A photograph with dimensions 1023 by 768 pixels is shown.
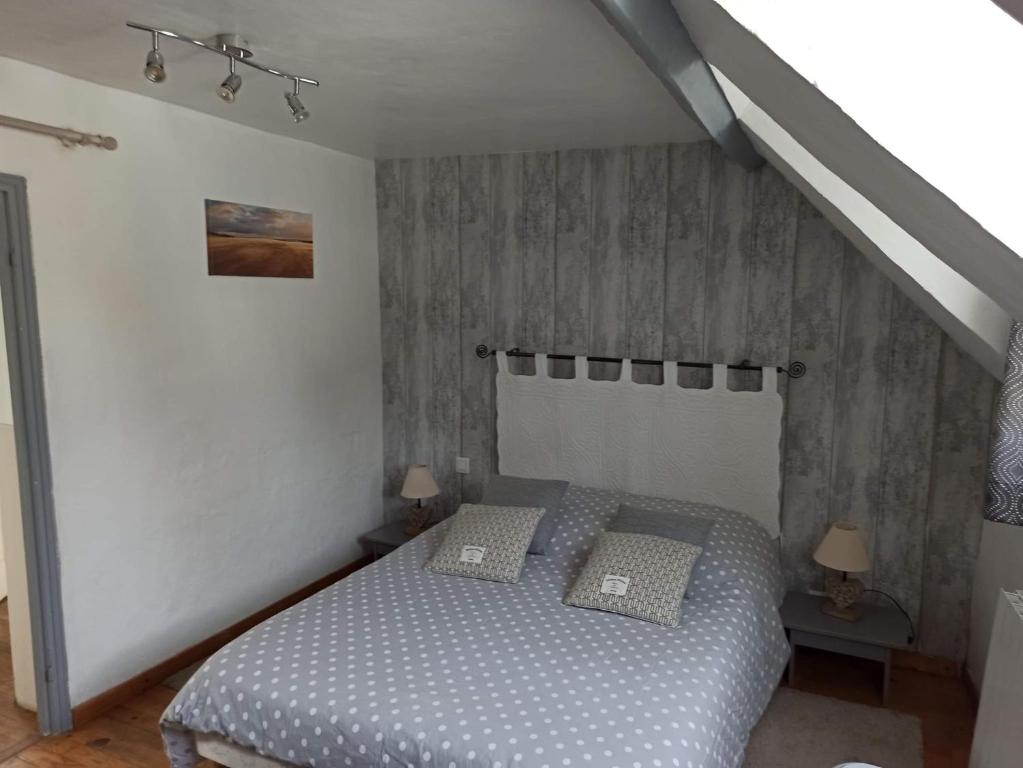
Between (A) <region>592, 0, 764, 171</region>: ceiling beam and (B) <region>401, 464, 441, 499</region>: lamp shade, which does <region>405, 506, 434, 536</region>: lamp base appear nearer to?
(B) <region>401, 464, 441, 499</region>: lamp shade

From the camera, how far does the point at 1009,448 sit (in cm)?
179

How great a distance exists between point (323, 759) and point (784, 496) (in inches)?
91.8

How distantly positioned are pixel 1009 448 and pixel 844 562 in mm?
1427

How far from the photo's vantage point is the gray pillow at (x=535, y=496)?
3.32 metres

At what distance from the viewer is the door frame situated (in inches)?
98.2

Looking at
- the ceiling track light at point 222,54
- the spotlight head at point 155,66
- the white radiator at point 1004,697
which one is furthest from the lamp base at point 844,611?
the spotlight head at point 155,66

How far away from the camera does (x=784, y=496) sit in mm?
3451

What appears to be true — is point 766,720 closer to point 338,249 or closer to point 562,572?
point 562,572

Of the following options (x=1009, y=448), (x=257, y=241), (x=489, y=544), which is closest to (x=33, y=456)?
(x=257, y=241)

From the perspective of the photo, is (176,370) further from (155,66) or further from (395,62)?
(395,62)

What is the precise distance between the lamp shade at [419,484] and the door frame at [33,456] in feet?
5.52

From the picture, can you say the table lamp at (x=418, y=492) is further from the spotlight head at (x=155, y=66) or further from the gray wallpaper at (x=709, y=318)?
the spotlight head at (x=155, y=66)

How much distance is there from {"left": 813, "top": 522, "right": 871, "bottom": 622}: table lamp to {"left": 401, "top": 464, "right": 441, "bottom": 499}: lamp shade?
76.9 inches

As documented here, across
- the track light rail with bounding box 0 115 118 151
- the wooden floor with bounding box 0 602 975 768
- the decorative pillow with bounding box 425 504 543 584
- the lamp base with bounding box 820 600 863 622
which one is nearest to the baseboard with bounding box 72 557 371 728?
the wooden floor with bounding box 0 602 975 768
